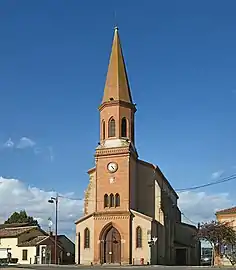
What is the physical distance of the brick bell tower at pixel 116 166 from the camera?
224ft

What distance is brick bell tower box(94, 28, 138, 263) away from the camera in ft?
224

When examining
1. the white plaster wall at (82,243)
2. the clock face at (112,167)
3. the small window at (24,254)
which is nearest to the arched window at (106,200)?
the white plaster wall at (82,243)

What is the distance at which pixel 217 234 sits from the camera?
67.7 metres

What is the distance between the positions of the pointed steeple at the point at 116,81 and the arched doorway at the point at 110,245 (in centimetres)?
1813

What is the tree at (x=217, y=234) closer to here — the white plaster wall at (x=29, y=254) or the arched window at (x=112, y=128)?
the arched window at (x=112, y=128)

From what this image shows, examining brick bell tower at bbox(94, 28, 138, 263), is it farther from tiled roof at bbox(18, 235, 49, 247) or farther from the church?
tiled roof at bbox(18, 235, 49, 247)

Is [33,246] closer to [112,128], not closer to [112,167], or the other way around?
[112,167]

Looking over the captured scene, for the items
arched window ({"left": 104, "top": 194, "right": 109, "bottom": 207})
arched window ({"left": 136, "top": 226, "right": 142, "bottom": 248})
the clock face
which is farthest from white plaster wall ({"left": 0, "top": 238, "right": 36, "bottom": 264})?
arched window ({"left": 136, "top": 226, "right": 142, "bottom": 248})

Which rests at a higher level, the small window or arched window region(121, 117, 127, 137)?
arched window region(121, 117, 127, 137)

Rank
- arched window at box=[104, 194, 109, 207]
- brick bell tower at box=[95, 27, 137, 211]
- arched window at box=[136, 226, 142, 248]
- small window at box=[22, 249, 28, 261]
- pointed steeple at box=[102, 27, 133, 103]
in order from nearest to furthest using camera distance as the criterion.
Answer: arched window at box=[136, 226, 142, 248] → brick bell tower at box=[95, 27, 137, 211] → arched window at box=[104, 194, 109, 207] → pointed steeple at box=[102, 27, 133, 103] → small window at box=[22, 249, 28, 261]

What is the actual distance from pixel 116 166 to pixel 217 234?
15.7 m

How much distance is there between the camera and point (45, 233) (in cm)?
9656

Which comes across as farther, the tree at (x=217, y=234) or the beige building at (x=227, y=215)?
the beige building at (x=227, y=215)

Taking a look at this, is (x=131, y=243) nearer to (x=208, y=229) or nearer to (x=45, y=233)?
(x=208, y=229)
